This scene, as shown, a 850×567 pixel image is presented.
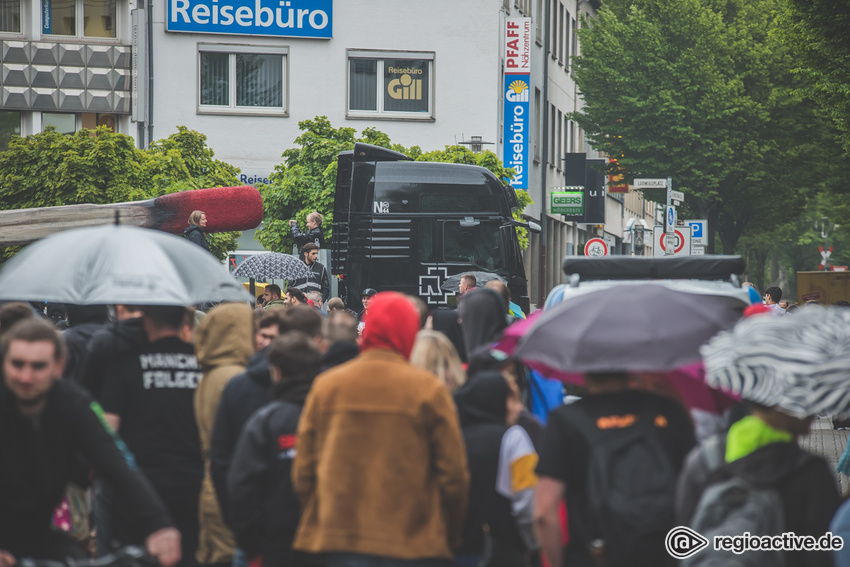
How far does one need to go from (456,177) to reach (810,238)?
6619 centimetres

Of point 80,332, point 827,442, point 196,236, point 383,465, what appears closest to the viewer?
point 383,465

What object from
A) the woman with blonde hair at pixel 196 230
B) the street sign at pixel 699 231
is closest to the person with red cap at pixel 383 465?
the woman with blonde hair at pixel 196 230

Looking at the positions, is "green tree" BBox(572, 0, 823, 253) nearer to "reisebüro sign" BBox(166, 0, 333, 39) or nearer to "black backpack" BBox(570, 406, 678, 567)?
"reisebüro sign" BBox(166, 0, 333, 39)

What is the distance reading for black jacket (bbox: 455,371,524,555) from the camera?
5.41 m

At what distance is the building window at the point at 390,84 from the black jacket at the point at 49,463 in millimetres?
32341

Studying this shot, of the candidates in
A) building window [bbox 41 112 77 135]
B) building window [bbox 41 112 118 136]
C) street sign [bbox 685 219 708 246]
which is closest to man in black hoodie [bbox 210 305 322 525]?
street sign [bbox 685 219 708 246]

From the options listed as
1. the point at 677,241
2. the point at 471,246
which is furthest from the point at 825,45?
the point at 677,241

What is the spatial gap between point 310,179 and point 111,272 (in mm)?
23186

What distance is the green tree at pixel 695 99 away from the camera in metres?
37.4

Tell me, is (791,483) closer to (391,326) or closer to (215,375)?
(391,326)

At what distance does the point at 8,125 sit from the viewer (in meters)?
34.6

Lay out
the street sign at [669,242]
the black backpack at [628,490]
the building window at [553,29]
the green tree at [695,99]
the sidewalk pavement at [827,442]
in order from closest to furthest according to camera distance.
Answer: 1. the black backpack at [628,490]
2. the sidewalk pavement at [827,442]
3. the street sign at [669,242]
4. the green tree at [695,99]
5. the building window at [553,29]

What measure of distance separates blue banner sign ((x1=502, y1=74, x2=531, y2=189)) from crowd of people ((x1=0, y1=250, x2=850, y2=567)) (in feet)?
100

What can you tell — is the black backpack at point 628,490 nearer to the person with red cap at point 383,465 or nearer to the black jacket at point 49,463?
the person with red cap at point 383,465
